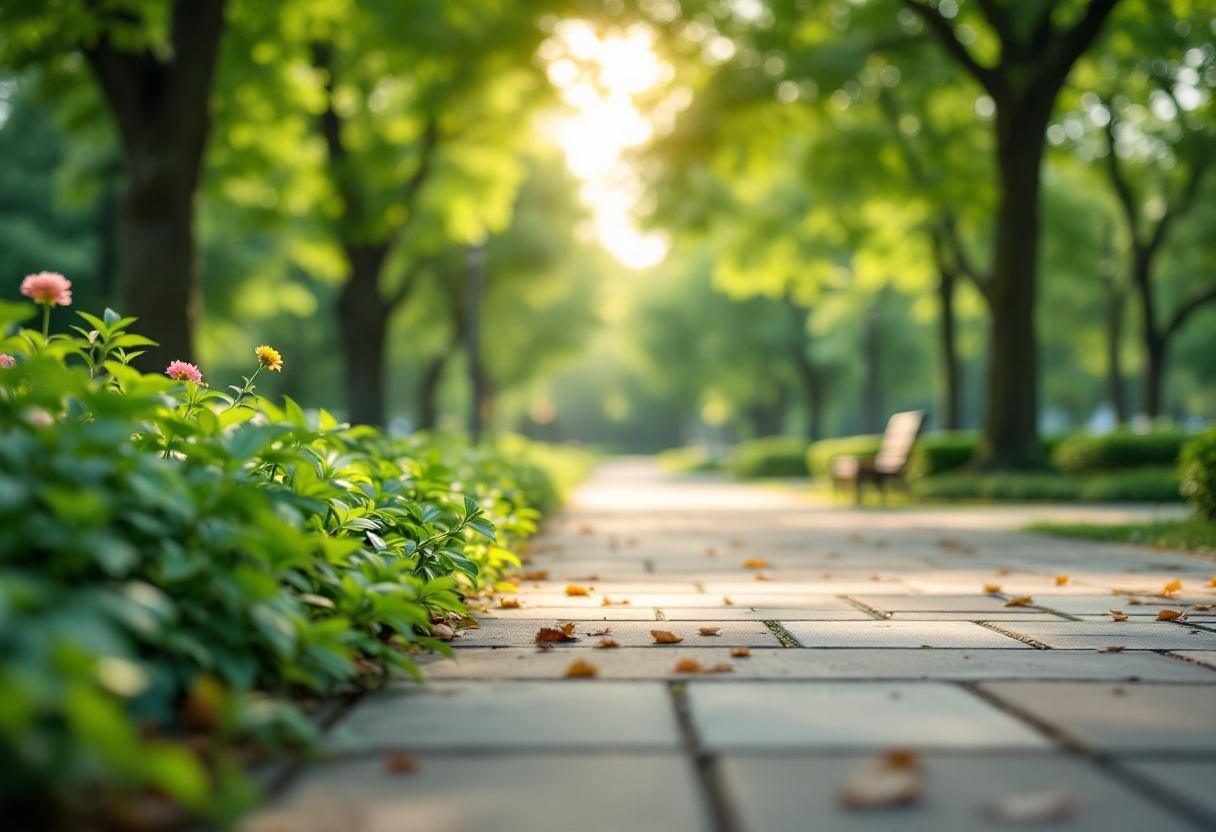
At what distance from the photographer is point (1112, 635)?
11.0ft

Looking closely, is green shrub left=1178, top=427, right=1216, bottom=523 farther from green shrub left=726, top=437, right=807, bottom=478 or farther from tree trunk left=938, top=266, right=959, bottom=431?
green shrub left=726, top=437, right=807, bottom=478

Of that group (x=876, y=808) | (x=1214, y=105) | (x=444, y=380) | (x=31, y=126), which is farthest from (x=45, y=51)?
(x=444, y=380)

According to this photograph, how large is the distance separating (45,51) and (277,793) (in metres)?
8.21

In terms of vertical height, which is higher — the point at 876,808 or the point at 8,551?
the point at 8,551

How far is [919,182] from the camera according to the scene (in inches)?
643

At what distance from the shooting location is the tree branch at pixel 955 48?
13070mm

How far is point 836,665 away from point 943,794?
107 cm

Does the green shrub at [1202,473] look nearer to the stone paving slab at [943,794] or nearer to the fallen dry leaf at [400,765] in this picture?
the stone paving slab at [943,794]

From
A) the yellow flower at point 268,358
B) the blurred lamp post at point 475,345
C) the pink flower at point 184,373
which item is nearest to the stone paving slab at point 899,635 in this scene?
the yellow flower at point 268,358

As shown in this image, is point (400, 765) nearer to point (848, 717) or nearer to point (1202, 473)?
point (848, 717)

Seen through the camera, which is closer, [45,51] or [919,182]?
[45,51]

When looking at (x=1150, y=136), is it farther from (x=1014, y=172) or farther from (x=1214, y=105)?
(x=1214, y=105)

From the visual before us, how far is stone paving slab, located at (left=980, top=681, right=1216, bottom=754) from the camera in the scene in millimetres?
2062

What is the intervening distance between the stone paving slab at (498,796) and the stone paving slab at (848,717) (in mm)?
274
